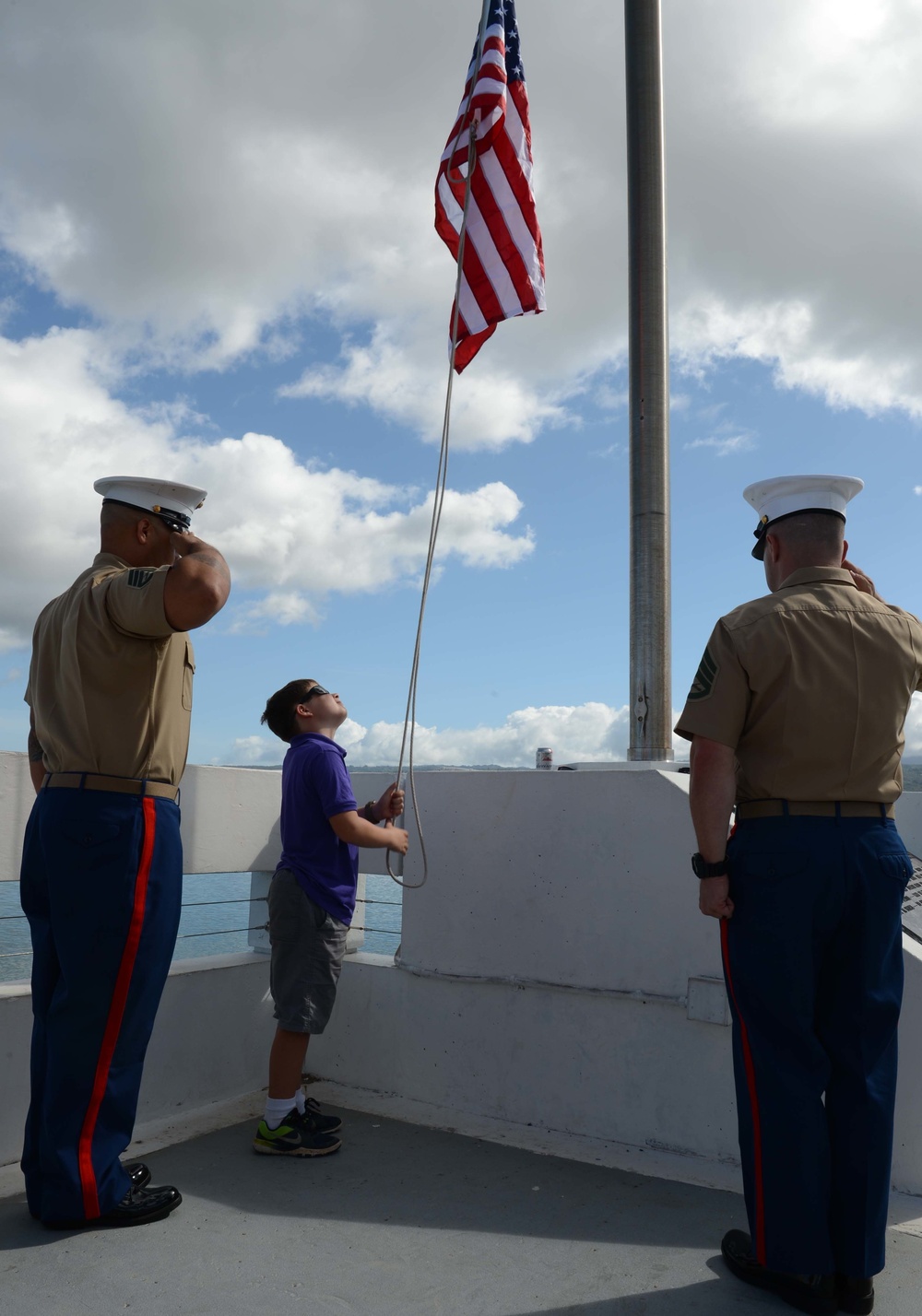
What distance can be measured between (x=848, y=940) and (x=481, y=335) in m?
2.84

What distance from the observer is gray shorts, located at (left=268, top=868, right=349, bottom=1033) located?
3227 millimetres

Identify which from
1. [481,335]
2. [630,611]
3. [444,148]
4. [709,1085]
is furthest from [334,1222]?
[444,148]

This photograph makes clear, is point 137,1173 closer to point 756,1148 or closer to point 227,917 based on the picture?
point 227,917

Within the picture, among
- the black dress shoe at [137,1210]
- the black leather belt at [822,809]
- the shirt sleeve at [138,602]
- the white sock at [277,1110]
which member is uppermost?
the shirt sleeve at [138,602]

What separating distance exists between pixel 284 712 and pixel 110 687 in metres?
0.94

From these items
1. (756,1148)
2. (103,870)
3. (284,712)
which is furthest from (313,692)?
(756,1148)

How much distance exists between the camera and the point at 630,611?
4109 mm

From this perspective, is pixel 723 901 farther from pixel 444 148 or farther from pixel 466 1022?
pixel 444 148

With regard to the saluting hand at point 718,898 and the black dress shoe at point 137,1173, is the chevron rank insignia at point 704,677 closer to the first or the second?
the saluting hand at point 718,898

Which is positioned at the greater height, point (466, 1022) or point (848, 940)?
point (848, 940)

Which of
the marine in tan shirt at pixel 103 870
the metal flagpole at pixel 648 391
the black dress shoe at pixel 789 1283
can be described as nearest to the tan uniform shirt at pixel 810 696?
the black dress shoe at pixel 789 1283

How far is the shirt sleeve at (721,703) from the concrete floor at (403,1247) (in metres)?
1.29

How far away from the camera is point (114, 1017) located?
2.56 meters

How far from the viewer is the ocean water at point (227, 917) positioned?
3.73 meters
